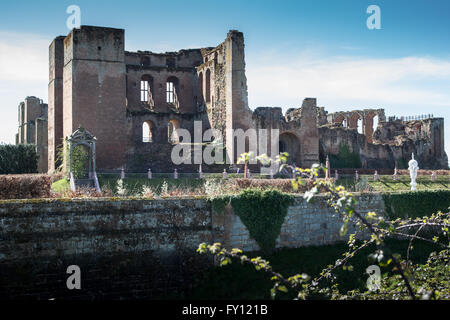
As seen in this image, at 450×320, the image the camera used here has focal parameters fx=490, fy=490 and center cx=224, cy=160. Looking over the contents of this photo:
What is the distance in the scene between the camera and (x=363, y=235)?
47.8ft

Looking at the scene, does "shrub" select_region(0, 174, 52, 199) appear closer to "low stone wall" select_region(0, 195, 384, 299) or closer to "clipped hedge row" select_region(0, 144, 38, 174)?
"low stone wall" select_region(0, 195, 384, 299)

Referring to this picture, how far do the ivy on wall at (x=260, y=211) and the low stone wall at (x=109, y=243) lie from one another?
0.19m

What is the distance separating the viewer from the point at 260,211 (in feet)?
43.5

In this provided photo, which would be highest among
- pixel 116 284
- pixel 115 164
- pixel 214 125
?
pixel 214 125

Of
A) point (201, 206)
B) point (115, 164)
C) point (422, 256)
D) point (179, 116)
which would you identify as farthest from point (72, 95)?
point (422, 256)

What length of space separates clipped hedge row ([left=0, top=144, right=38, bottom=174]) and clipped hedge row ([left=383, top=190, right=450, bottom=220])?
23586 millimetres

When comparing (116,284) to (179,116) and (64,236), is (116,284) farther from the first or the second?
(179,116)

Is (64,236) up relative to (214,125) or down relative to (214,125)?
→ down

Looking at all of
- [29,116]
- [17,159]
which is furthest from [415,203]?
[29,116]

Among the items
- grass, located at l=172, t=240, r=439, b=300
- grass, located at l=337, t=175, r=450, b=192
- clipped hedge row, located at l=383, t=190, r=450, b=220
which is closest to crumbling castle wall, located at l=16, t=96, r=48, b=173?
grass, located at l=337, t=175, r=450, b=192
